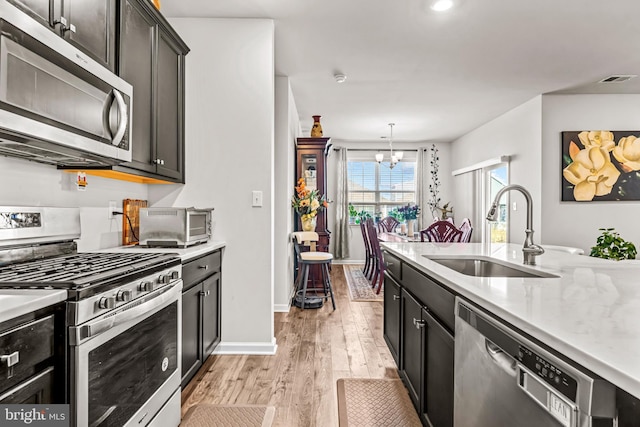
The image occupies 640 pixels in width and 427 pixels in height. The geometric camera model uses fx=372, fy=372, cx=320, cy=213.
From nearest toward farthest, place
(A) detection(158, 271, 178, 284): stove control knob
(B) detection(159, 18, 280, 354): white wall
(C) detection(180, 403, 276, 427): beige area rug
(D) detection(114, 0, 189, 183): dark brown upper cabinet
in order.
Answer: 1. (A) detection(158, 271, 178, 284): stove control knob
2. (C) detection(180, 403, 276, 427): beige area rug
3. (D) detection(114, 0, 189, 183): dark brown upper cabinet
4. (B) detection(159, 18, 280, 354): white wall

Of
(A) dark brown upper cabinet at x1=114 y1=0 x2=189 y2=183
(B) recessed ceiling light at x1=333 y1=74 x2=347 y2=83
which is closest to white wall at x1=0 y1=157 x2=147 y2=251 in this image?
(A) dark brown upper cabinet at x1=114 y1=0 x2=189 y2=183

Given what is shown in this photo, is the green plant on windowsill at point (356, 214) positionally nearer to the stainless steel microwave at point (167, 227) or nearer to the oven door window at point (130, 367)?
the stainless steel microwave at point (167, 227)

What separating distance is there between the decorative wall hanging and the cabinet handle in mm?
5500

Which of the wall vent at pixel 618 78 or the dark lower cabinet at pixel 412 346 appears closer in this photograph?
the dark lower cabinet at pixel 412 346

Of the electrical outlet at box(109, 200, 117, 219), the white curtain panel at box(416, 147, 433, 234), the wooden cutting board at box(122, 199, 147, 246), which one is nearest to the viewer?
the electrical outlet at box(109, 200, 117, 219)

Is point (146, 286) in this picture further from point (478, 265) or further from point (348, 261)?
point (348, 261)

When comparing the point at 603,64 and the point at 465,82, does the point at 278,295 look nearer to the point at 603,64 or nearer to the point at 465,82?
the point at 465,82

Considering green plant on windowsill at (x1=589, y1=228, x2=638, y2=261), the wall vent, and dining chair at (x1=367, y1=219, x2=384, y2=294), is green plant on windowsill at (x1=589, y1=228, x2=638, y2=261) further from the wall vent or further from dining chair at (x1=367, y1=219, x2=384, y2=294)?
dining chair at (x1=367, y1=219, x2=384, y2=294)

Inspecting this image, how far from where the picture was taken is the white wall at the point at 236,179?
9.46ft

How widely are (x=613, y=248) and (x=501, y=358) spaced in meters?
4.50

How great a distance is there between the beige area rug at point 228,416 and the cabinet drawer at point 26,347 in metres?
1.11

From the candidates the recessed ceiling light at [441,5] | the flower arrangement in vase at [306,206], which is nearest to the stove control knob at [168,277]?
the recessed ceiling light at [441,5]

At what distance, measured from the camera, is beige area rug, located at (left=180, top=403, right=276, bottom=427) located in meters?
1.93

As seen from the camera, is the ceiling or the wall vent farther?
the wall vent
